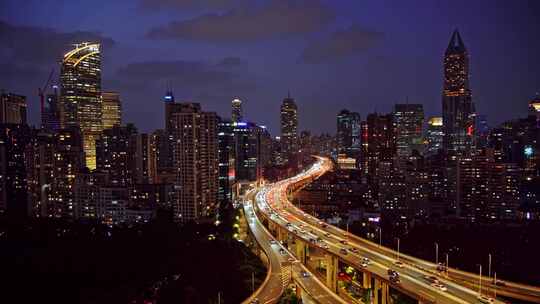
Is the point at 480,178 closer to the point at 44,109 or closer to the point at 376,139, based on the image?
the point at 376,139

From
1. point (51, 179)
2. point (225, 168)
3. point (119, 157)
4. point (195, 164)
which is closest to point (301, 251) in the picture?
point (195, 164)

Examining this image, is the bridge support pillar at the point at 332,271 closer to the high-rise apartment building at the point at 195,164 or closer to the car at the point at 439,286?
the car at the point at 439,286

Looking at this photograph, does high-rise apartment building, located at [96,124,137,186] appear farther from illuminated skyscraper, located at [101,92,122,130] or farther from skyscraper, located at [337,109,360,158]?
skyscraper, located at [337,109,360,158]

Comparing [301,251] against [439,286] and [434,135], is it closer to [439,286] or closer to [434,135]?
[439,286]

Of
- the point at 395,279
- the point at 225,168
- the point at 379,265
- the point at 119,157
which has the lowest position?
the point at 379,265

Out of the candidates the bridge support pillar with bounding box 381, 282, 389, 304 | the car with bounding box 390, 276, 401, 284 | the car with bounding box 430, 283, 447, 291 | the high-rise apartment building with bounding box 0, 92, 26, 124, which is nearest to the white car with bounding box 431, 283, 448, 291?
the car with bounding box 430, 283, 447, 291

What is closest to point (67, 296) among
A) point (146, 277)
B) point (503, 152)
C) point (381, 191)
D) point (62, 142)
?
point (146, 277)

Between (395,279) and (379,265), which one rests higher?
(395,279)
